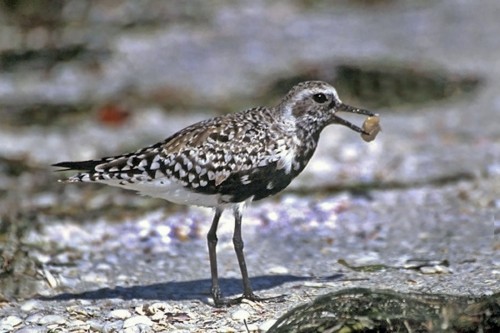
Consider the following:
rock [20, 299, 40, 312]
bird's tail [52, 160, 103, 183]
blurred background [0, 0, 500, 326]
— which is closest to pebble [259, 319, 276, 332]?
bird's tail [52, 160, 103, 183]

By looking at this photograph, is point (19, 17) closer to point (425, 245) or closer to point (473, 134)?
point (473, 134)

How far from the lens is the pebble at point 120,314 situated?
6410 mm

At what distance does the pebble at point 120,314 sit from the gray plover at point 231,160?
0.57 m

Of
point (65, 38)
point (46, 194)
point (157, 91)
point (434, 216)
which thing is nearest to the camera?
point (434, 216)

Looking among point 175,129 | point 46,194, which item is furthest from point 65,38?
point 46,194

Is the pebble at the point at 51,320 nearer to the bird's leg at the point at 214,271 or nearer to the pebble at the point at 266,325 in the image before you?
the bird's leg at the point at 214,271

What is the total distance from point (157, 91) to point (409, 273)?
6531 mm

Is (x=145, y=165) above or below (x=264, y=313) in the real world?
above

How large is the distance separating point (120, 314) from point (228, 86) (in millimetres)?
7037

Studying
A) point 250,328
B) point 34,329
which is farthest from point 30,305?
point 250,328

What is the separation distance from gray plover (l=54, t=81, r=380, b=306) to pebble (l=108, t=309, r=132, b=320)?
57 cm

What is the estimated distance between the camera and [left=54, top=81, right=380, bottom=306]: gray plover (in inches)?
258

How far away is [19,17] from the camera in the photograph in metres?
15.5

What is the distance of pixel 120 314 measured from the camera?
254 inches
